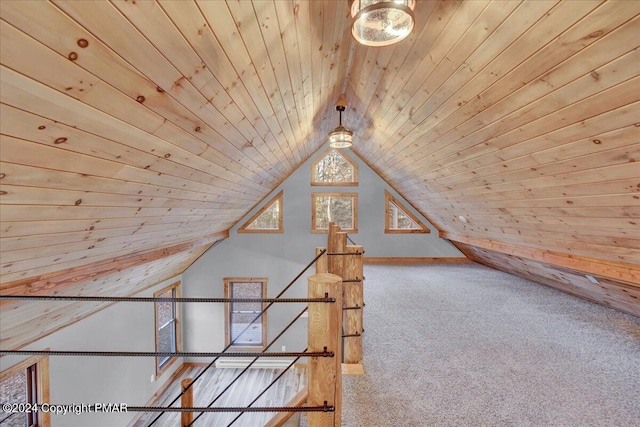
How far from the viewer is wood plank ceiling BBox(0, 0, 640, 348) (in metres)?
0.95

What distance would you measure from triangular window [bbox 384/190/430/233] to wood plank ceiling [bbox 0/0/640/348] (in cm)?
278

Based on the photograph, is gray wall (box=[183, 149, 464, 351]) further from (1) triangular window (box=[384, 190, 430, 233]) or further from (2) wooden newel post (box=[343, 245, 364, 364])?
(2) wooden newel post (box=[343, 245, 364, 364])

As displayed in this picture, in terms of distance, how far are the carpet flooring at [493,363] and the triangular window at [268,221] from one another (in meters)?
2.61

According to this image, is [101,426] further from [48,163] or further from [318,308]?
[318,308]

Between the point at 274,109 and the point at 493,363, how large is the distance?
237 cm

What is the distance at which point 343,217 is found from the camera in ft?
19.2

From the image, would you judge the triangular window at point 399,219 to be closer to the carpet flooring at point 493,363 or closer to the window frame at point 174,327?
the carpet flooring at point 493,363

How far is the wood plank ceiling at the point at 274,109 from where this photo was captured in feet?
3.10

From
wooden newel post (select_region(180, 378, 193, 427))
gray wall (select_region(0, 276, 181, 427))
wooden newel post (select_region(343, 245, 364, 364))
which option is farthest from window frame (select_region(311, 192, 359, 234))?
wooden newel post (select_region(343, 245, 364, 364))

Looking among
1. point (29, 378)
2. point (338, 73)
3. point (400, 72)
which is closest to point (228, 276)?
point (29, 378)

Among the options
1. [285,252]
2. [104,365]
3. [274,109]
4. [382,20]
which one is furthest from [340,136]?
[104,365]

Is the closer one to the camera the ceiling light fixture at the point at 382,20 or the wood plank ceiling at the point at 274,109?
the wood plank ceiling at the point at 274,109

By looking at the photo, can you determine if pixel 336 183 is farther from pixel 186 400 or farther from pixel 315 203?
pixel 186 400

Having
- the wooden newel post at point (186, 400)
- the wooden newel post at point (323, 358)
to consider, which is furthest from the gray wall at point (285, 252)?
the wooden newel post at point (323, 358)
